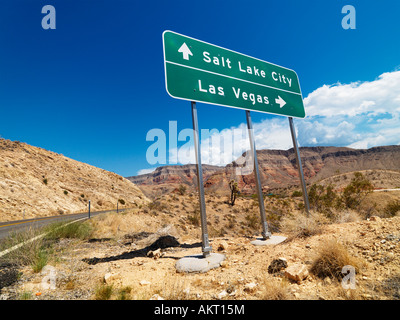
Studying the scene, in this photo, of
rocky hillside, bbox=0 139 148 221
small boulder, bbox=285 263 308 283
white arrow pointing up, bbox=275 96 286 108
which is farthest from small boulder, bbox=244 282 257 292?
rocky hillside, bbox=0 139 148 221

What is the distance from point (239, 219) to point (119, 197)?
101 feet

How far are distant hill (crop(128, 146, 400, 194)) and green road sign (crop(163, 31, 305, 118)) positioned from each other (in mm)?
63061

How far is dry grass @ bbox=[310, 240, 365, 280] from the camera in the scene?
9.36ft

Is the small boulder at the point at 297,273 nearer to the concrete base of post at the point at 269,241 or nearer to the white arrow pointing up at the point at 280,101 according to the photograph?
the concrete base of post at the point at 269,241

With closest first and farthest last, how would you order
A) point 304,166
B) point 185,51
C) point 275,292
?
point 275,292
point 185,51
point 304,166

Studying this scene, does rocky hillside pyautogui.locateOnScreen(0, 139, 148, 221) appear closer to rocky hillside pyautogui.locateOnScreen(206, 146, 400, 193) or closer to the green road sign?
the green road sign

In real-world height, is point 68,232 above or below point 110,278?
above

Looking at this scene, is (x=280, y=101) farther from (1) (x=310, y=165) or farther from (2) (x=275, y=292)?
Result: (1) (x=310, y=165)

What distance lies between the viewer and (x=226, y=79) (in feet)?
18.7

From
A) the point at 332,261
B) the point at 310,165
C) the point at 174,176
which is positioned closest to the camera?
the point at 332,261

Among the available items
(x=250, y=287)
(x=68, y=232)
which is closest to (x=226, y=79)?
(x=250, y=287)

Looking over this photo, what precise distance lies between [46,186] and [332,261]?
1432 inches

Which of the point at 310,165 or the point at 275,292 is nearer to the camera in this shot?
the point at 275,292

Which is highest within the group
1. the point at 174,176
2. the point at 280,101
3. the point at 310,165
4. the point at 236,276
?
the point at 174,176
